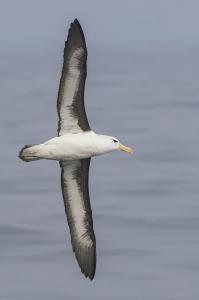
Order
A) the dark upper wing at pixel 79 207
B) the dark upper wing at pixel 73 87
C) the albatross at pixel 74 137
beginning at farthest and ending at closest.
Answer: the dark upper wing at pixel 79 207, the dark upper wing at pixel 73 87, the albatross at pixel 74 137

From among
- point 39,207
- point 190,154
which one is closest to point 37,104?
A: point 190,154

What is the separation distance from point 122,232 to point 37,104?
240 feet

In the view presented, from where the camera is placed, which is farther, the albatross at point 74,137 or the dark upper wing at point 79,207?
the dark upper wing at point 79,207

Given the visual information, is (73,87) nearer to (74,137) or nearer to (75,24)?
(74,137)

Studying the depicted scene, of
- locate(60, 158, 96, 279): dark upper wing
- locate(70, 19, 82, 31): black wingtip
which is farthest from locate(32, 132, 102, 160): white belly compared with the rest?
locate(70, 19, 82, 31): black wingtip

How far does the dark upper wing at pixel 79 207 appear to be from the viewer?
26.9 meters

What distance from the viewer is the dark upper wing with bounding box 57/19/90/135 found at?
2575 centimetres

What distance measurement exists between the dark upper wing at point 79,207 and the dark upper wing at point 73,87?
1.23 metres

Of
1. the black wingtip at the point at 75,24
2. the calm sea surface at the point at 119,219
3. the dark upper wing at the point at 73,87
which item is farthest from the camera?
the calm sea surface at the point at 119,219

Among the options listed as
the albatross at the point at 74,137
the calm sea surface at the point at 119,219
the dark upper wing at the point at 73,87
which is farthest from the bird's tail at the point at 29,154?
the calm sea surface at the point at 119,219

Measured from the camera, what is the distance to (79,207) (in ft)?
89.0

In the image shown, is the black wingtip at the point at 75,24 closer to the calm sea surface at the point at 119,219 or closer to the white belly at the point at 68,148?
the white belly at the point at 68,148

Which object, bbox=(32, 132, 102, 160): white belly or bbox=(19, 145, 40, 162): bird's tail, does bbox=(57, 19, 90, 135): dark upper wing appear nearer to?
bbox=(32, 132, 102, 160): white belly

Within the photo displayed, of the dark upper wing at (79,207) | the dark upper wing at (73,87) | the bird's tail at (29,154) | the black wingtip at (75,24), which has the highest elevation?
the black wingtip at (75,24)
